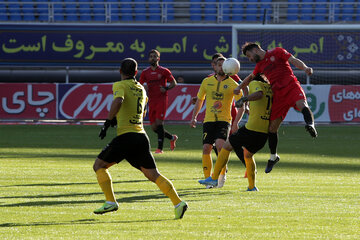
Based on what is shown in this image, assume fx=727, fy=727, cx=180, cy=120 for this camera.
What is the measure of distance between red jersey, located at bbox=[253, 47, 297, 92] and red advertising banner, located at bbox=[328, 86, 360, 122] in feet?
60.6

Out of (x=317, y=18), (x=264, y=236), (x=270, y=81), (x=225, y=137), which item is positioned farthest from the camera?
(x=317, y=18)

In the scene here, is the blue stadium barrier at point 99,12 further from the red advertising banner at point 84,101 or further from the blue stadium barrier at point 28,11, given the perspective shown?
the red advertising banner at point 84,101

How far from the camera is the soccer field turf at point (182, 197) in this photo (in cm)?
689

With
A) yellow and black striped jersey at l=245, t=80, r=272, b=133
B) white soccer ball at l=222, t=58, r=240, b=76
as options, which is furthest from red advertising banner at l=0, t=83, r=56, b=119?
yellow and black striped jersey at l=245, t=80, r=272, b=133

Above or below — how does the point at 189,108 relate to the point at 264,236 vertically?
below

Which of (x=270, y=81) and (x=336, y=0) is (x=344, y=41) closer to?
(x=336, y=0)

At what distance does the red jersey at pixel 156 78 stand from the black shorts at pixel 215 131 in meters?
5.35

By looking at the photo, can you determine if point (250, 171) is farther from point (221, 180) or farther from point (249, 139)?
point (221, 180)

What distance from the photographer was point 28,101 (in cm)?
2812

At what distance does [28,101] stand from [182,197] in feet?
64.6

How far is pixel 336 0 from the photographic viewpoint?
A: 118 feet

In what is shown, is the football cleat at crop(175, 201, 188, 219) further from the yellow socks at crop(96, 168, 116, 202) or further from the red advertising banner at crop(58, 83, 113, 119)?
the red advertising banner at crop(58, 83, 113, 119)

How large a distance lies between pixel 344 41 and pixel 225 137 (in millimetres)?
20623

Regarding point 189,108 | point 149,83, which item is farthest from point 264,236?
point 189,108
